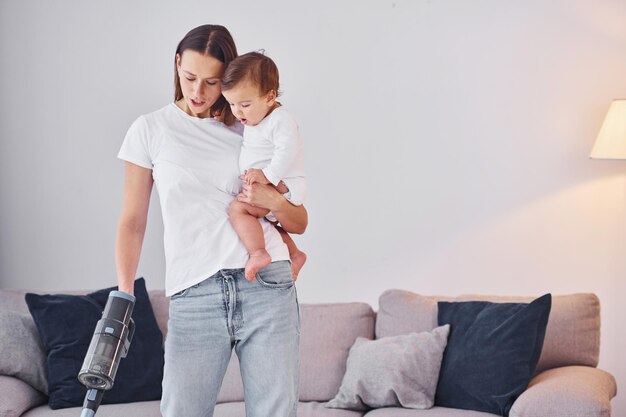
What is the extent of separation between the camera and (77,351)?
3.30m

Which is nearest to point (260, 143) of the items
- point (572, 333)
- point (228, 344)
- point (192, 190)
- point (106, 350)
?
point (192, 190)

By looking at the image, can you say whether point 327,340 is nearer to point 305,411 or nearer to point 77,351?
point 305,411

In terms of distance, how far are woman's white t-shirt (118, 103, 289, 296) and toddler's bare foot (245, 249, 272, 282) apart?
0.03m

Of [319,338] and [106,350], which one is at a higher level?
[106,350]

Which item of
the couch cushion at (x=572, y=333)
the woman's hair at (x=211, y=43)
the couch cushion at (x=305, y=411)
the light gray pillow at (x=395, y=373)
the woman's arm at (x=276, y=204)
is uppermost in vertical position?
the woman's hair at (x=211, y=43)

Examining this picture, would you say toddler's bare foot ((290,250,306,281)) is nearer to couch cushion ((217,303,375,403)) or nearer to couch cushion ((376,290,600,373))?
couch cushion ((217,303,375,403))

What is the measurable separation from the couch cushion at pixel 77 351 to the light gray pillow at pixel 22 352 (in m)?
0.04

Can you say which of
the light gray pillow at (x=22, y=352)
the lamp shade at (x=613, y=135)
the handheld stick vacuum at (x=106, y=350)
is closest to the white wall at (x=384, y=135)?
the lamp shade at (x=613, y=135)

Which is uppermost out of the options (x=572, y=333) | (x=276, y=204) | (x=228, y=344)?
(x=276, y=204)

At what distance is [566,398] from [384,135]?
1.55 metres

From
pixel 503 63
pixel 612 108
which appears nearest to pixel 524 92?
pixel 503 63

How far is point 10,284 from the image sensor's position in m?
4.27

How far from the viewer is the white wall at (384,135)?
12.9 ft

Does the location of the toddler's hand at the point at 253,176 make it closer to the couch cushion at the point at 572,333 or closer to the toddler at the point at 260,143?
the toddler at the point at 260,143
